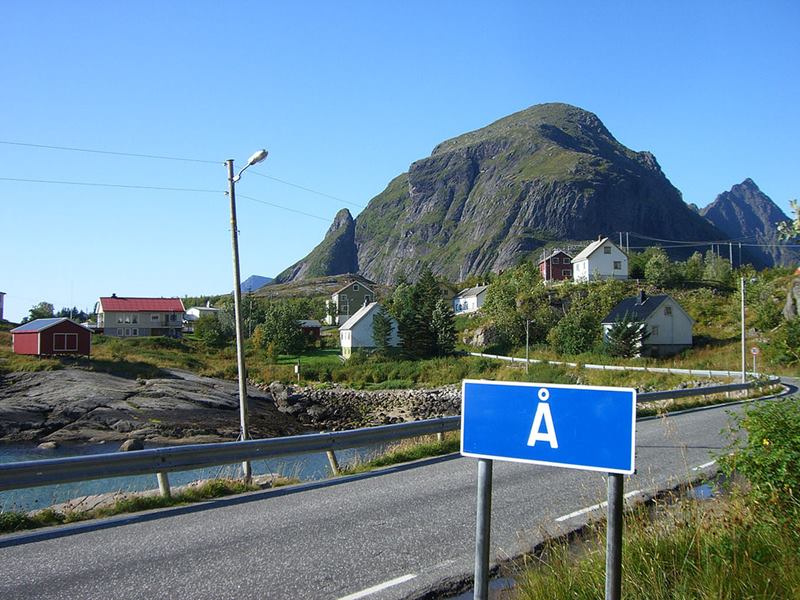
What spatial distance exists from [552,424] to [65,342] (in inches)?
2417

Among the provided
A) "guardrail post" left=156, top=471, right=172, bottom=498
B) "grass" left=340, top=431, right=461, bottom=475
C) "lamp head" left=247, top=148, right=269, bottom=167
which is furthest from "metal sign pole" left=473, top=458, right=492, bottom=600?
"lamp head" left=247, top=148, right=269, bottom=167

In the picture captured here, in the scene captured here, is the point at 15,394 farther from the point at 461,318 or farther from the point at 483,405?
the point at 461,318

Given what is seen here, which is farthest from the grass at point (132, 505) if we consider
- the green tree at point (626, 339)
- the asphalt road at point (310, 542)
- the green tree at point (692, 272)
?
the green tree at point (692, 272)

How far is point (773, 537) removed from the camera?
575cm

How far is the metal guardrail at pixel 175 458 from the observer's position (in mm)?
8977

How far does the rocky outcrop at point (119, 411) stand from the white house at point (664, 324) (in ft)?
110

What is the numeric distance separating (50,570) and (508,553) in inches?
179

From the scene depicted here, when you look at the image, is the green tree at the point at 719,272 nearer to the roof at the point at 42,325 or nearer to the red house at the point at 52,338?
the red house at the point at 52,338

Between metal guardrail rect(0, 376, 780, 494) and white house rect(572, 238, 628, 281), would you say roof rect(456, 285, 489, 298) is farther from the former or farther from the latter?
metal guardrail rect(0, 376, 780, 494)

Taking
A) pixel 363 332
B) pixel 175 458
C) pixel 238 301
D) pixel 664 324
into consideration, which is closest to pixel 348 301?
pixel 363 332

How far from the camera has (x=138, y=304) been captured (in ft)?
311

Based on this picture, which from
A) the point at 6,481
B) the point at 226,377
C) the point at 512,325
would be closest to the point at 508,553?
the point at 6,481

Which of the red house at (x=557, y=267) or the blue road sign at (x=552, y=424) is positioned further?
the red house at (x=557, y=267)

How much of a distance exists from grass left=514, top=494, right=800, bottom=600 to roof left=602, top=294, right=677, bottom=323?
58.4 m
